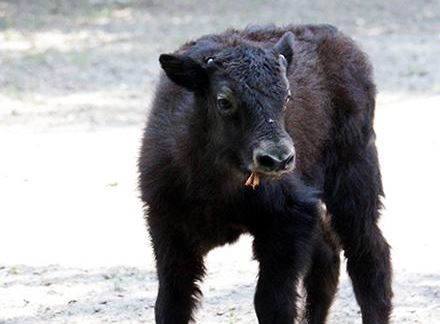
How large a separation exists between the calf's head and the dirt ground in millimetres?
1990

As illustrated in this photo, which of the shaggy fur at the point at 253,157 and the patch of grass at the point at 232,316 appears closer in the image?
the shaggy fur at the point at 253,157

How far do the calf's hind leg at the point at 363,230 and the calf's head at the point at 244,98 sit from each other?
4.15 feet

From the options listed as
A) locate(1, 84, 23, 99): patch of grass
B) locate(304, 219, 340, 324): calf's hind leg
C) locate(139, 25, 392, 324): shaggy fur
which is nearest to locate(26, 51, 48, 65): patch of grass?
locate(1, 84, 23, 99): patch of grass

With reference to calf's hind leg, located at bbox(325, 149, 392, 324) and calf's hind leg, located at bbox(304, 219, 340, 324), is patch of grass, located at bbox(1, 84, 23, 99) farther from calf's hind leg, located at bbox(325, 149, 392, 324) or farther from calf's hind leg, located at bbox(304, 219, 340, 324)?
A: calf's hind leg, located at bbox(325, 149, 392, 324)

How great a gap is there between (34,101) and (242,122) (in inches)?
346

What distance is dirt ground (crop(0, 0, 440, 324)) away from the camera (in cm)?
883

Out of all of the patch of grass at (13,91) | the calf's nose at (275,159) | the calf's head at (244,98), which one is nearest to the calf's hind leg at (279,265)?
the calf's head at (244,98)

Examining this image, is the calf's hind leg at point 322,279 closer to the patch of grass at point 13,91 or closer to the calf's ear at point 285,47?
the calf's ear at point 285,47

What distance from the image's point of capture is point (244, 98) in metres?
6.62

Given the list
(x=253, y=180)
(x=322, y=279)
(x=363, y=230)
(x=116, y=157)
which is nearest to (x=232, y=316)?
(x=322, y=279)

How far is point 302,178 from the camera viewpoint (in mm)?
7348

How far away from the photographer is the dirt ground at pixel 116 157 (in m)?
8.83

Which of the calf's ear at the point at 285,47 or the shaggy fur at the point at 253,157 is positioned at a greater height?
the calf's ear at the point at 285,47

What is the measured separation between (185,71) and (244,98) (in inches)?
17.1
